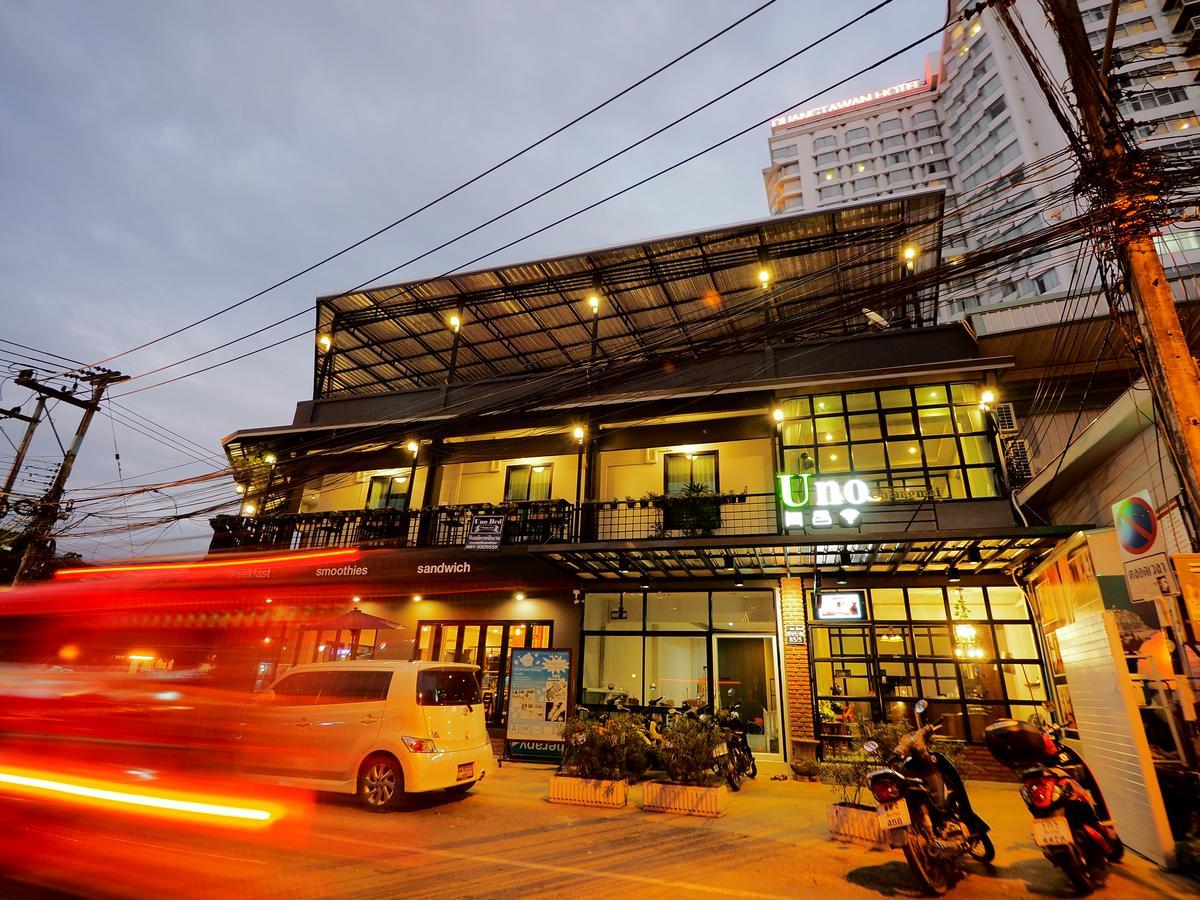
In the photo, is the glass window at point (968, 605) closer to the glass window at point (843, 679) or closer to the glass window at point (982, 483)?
the glass window at point (982, 483)

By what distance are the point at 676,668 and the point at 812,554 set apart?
4440 millimetres

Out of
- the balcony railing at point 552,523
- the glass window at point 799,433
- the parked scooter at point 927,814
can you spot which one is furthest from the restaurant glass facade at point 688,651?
the parked scooter at point 927,814

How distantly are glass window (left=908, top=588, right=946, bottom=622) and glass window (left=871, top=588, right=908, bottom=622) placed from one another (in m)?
0.19

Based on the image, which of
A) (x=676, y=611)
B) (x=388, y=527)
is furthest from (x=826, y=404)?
(x=388, y=527)

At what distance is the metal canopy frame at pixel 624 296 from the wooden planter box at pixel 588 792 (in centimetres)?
872

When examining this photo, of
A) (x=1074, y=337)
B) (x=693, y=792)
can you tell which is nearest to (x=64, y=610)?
(x=693, y=792)

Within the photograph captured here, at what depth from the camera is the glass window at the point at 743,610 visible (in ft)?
43.1

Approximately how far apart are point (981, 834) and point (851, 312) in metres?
6.55

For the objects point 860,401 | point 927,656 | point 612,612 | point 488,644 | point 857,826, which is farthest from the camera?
point 488,644

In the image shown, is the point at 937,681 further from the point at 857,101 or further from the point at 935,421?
the point at 857,101

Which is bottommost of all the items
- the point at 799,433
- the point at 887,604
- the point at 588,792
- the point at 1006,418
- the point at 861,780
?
the point at 588,792

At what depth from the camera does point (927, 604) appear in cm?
1222

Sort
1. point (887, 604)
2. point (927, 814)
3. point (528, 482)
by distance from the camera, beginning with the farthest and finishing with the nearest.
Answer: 1. point (528, 482)
2. point (887, 604)
3. point (927, 814)

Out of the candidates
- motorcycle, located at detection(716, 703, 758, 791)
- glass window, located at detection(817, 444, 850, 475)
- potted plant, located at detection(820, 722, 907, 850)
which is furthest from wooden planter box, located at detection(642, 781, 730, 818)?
glass window, located at detection(817, 444, 850, 475)
